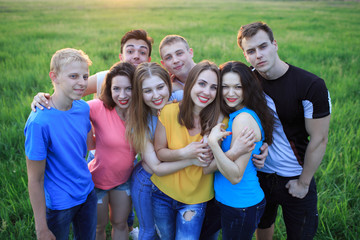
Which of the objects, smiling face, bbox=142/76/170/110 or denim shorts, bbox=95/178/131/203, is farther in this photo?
denim shorts, bbox=95/178/131/203

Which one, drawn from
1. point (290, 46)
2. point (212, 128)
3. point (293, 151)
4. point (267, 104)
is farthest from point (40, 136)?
point (290, 46)

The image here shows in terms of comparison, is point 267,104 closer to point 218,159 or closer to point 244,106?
point 244,106

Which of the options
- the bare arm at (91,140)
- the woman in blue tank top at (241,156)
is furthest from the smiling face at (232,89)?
the bare arm at (91,140)

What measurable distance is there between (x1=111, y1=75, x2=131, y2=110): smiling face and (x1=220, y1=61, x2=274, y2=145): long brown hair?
0.88 metres

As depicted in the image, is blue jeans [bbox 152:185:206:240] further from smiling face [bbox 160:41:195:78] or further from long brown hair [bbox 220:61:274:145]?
smiling face [bbox 160:41:195:78]

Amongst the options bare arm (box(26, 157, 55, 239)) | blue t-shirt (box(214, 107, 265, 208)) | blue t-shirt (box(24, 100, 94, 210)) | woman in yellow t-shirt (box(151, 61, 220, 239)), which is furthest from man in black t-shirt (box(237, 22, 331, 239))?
bare arm (box(26, 157, 55, 239))

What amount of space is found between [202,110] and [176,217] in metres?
0.98

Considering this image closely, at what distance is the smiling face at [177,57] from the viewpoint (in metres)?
2.85

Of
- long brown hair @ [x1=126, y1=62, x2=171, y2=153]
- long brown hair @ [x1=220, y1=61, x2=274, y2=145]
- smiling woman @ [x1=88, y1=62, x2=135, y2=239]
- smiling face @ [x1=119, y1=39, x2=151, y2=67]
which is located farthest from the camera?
smiling face @ [x1=119, y1=39, x2=151, y2=67]

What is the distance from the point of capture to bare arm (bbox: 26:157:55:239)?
5.98 ft

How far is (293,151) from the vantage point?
89.4 inches

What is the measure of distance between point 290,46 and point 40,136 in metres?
10.5

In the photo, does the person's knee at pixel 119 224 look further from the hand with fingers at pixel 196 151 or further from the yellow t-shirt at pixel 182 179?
the hand with fingers at pixel 196 151

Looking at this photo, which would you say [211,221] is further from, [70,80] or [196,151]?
[70,80]
